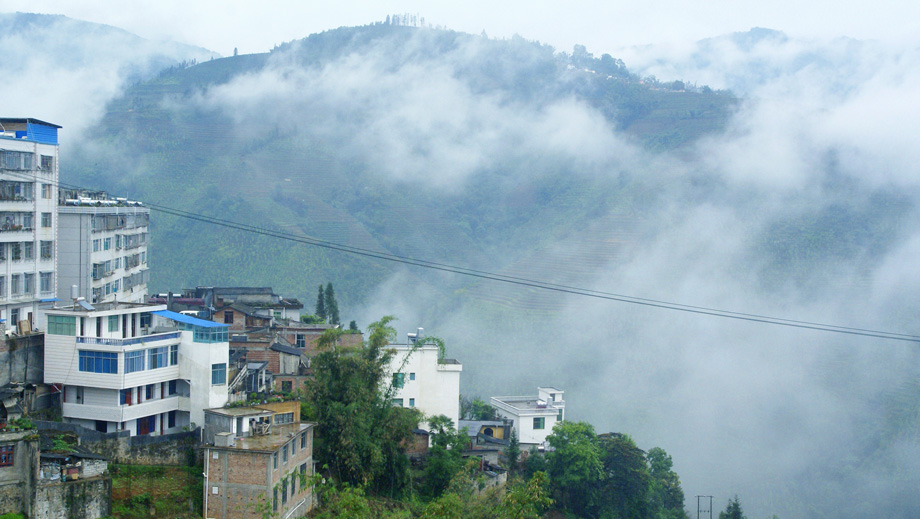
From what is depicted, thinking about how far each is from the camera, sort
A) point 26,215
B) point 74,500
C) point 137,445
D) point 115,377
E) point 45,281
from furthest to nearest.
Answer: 1. point 45,281
2. point 26,215
3. point 115,377
4. point 137,445
5. point 74,500

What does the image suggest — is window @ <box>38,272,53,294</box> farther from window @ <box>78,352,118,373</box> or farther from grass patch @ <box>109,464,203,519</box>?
grass patch @ <box>109,464,203,519</box>

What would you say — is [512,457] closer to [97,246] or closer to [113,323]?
[113,323]

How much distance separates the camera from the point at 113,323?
22984mm

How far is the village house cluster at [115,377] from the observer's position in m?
19.5

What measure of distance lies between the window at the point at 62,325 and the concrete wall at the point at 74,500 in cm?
502

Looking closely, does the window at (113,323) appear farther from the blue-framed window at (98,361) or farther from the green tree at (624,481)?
the green tree at (624,481)

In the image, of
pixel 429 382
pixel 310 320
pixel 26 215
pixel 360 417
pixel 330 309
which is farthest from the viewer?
pixel 330 309

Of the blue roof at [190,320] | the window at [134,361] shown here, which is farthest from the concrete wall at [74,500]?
the blue roof at [190,320]

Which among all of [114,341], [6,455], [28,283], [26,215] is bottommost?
[6,455]

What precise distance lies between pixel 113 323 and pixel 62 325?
4.16 feet

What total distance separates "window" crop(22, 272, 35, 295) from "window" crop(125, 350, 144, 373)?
29.2 ft

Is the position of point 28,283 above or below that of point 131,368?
above

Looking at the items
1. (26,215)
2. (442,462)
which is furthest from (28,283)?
(442,462)

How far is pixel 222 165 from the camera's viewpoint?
4803 inches
